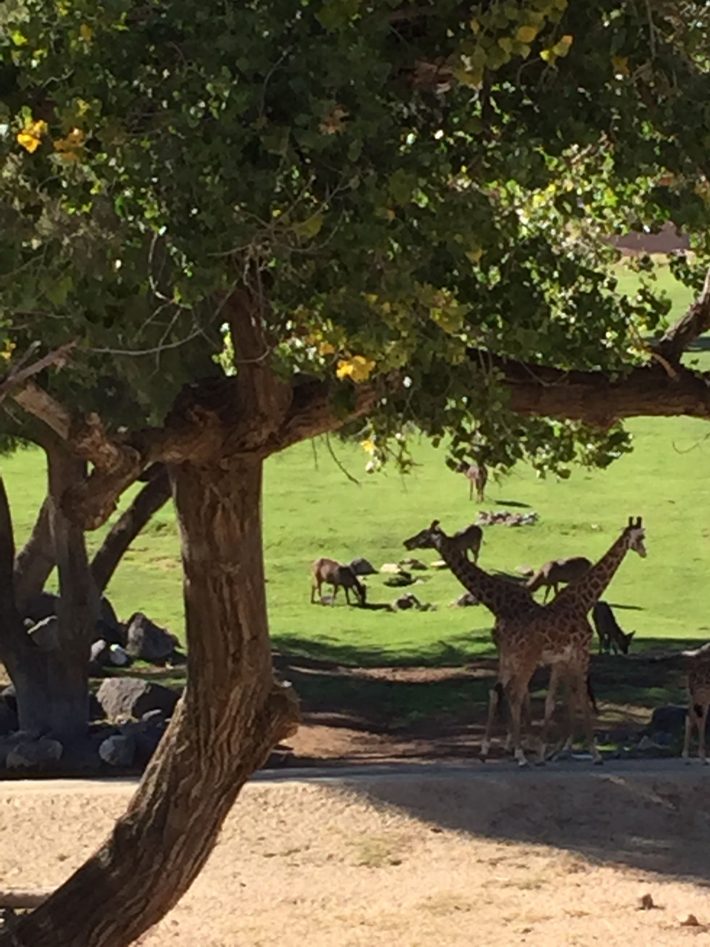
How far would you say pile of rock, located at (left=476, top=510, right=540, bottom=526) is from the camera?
1193 inches

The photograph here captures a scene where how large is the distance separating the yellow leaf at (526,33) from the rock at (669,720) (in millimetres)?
10970

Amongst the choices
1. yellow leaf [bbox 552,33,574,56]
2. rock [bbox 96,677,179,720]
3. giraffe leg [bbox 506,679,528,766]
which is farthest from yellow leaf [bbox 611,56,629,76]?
rock [bbox 96,677,179,720]

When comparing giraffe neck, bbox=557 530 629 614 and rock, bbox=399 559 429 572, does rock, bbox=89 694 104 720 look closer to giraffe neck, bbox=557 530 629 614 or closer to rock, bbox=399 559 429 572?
giraffe neck, bbox=557 530 629 614

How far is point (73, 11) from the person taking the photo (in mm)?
5664

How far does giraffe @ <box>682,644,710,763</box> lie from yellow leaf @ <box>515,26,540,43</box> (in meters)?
8.83

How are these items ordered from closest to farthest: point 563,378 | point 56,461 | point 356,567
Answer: point 563,378 < point 56,461 < point 356,567

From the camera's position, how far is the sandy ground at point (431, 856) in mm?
10703

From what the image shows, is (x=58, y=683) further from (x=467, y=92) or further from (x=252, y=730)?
(x=467, y=92)

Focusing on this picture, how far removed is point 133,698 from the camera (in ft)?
58.5

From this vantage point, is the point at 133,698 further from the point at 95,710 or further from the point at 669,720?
the point at 669,720

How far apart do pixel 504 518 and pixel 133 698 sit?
44.4ft

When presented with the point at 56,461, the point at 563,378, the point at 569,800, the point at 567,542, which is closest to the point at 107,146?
the point at 563,378

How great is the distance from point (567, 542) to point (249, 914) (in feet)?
60.6

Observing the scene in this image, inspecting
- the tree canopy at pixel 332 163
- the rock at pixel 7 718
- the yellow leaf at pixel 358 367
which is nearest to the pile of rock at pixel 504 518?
the rock at pixel 7 718
